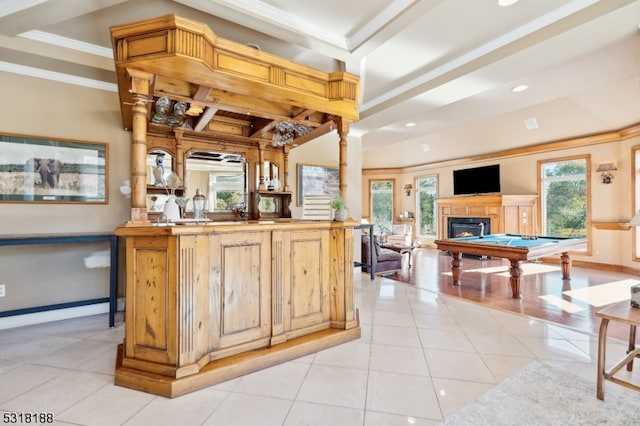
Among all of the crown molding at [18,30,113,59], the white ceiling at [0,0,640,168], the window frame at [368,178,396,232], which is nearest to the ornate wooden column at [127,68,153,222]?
the white ceiling at [0,0,640,168]

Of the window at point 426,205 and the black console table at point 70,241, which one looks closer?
the black console table at point 70,241

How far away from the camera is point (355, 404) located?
5.93 feet

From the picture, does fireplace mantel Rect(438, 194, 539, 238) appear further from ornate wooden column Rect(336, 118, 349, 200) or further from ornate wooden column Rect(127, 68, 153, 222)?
ornate wooden column Rect(127, 68, 153, 222)

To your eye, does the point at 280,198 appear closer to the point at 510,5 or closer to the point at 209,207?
the point at 209,207

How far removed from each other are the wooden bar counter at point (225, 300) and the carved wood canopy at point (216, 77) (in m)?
0.99

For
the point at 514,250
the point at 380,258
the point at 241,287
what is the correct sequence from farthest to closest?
the point at 380,258
the point at 514,250
the point at 241,287

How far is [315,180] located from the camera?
5348 mm

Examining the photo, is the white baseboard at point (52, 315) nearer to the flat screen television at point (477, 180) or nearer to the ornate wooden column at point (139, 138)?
the ornate wooden column at point (139, 138)

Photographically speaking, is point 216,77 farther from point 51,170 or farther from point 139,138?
point 51,170

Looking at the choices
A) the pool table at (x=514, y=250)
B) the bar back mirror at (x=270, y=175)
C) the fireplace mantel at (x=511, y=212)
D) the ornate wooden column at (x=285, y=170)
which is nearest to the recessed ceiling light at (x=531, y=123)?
the fireplace mantel at (x=511, y=212)

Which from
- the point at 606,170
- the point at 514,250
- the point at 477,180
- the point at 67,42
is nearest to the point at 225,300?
the point at 67,42

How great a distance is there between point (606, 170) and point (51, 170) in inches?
369

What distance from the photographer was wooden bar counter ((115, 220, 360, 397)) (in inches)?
76.6

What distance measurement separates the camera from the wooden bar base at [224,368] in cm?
190
